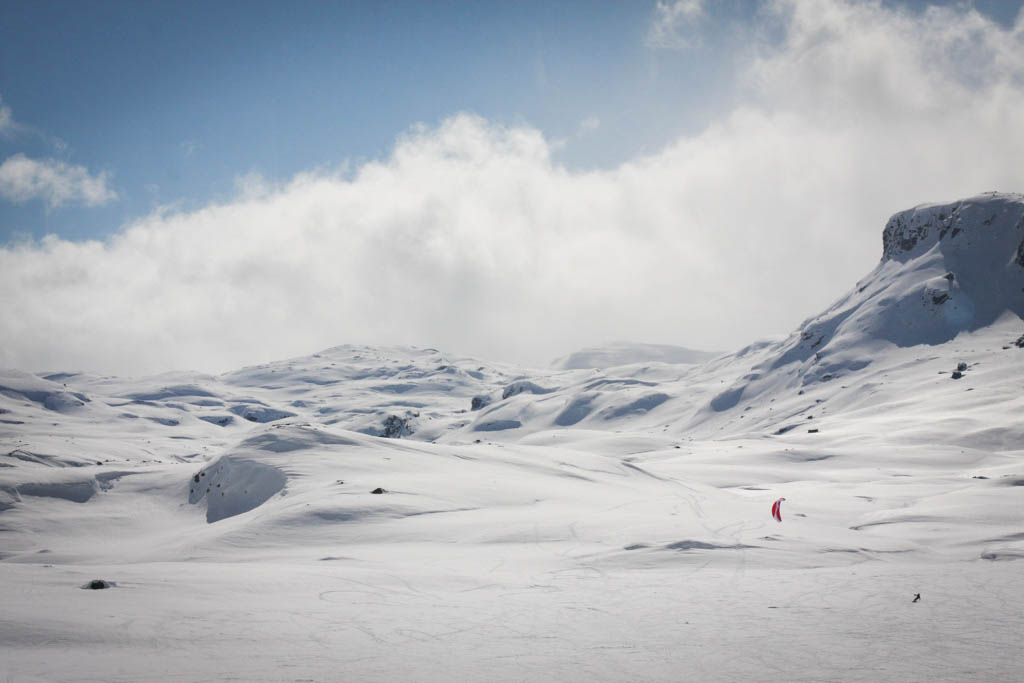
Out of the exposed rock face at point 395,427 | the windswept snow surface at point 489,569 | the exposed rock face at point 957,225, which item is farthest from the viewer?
the exposed rock face at point 395,427

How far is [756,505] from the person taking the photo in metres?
26.3

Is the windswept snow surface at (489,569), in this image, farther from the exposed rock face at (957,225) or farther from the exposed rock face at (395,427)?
the exposed rock face at (395,427)

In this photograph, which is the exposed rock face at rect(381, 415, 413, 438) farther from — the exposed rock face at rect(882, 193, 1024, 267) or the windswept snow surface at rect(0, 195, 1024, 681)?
the exposed rock face at rect(882, 193, 1024, 267)

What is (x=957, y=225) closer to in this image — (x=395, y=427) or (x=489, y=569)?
(x=395, y=427)

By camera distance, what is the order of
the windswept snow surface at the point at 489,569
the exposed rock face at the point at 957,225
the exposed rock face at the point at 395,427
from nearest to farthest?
the windswept snow surface at the point at 489,569
the exposed rock face at the point at 957,225
the exposed rock face at the point at 395,427

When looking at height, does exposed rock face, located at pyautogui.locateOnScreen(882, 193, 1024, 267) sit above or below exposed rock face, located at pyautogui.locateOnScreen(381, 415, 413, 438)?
above

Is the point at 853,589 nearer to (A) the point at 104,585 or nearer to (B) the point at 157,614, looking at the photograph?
(B) the point at 157,614

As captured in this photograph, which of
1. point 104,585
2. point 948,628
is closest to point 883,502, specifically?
point 948,628

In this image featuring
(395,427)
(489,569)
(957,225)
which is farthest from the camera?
(395,427)

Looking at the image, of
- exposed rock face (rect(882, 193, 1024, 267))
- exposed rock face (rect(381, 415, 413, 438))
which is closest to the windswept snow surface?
exposed rock face (rect(882, 193, 1024, 267))

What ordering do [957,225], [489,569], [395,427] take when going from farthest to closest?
[395,427]
[957,225]
[489,569]

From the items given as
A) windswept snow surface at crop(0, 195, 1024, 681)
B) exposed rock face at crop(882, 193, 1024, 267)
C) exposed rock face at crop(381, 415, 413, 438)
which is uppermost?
exposed rock face at crop(882, 193, 1024, 267)

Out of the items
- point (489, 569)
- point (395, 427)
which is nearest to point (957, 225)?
point (395, 427)

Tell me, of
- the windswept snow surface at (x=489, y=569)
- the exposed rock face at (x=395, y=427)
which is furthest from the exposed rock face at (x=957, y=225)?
the exposed rock face at (x=395, y=427)
